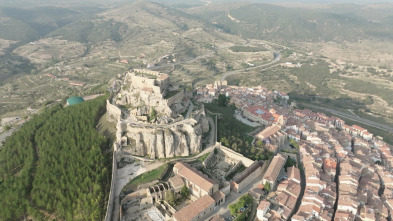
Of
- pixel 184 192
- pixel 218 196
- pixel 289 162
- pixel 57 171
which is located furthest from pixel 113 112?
pixel 289 162

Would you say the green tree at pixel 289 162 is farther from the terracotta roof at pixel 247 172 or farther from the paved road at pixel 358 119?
the paved road at pixel 358 119

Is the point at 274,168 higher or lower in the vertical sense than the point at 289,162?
higher

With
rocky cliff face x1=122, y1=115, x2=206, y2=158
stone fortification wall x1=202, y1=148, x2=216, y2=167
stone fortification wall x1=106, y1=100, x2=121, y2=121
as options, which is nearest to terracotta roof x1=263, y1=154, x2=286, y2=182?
stone fortification wall x1=202, y1=148, x2=216, y2=167

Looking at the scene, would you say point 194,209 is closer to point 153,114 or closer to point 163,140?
point 163,140

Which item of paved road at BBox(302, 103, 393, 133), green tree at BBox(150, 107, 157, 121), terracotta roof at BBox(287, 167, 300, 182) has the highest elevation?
green tree at BBox(150, 107, 157, 121)

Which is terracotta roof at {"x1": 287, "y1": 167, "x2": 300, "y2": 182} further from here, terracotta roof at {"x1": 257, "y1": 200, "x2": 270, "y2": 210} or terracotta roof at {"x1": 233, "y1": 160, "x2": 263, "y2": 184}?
terracotta roof at {"x1": 257, "y1": 200, "x2": 270, "y2": 210}

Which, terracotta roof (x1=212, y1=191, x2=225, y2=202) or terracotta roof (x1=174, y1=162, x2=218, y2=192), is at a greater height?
terracotta roof (x1=174, y1=162, x2=218, y2=192)
